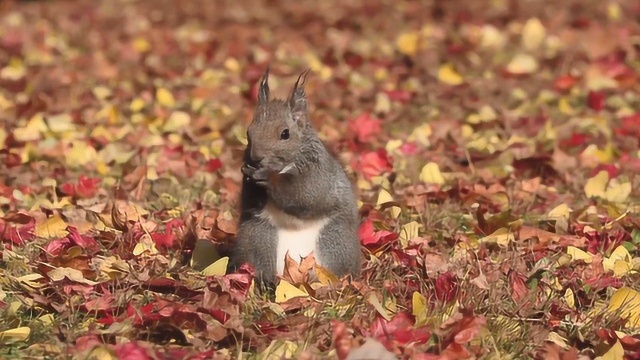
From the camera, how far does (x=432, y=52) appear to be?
314 inches

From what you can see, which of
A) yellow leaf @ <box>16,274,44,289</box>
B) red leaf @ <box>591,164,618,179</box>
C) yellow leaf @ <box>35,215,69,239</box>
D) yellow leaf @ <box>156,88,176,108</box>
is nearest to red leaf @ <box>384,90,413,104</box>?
yellow leaf @ <box>156,88,176,108</box>

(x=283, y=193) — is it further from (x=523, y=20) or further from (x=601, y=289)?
(x=523, y=20)

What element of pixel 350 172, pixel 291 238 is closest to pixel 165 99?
pixel 350 172

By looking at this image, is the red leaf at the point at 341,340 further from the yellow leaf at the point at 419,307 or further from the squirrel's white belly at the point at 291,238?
the squirrel's white belly at the point at 291,238

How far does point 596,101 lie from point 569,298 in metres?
3.25

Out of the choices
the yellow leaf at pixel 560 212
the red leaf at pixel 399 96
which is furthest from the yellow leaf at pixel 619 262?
the red leaf at pixel 399 96

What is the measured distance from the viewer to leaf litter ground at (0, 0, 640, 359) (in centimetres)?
328

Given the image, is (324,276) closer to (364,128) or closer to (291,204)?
(291,204)

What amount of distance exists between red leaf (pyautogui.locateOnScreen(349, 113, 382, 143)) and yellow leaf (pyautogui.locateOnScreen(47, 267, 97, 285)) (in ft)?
8.65

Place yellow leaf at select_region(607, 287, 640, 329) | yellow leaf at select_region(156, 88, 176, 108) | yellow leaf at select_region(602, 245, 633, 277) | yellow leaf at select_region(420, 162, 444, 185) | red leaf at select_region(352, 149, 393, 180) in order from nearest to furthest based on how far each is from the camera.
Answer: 1. yellow leaf at select_region(607, 287, 640, 329)
2. yellow leaf at select_region(602, 245, 633, 277)
3. yellow leaf at select_region(420, 162, 444, 185)
4. red leaf at select_region(352, 149, 393, 180)
5. yellow leaf at select_region(156, 88, 176, 108)

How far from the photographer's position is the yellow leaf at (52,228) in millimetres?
4211

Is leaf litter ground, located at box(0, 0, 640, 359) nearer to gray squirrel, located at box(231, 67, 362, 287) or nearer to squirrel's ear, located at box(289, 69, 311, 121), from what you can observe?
gray squirrel, located at box(231, 67, 362, 287)

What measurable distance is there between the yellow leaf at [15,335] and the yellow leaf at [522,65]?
16.5ft

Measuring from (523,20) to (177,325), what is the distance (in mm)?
6416
